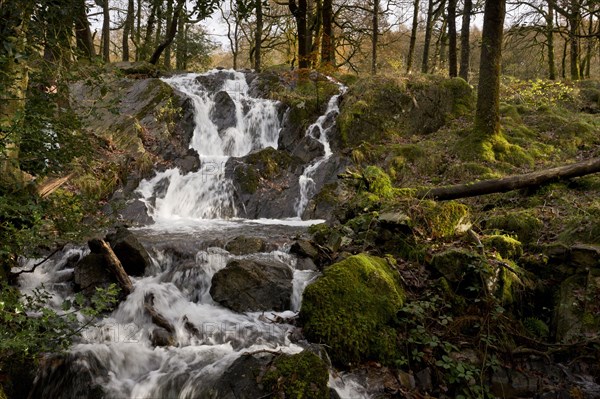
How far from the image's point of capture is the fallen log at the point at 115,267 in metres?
5.29

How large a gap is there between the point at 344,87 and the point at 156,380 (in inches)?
476

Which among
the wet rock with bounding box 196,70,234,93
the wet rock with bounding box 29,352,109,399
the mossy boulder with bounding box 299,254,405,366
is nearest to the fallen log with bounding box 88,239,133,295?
the wet rock with bounding box 29,352,109,399

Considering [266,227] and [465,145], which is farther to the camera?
[465,145]

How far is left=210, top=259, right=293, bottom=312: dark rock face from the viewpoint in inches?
202

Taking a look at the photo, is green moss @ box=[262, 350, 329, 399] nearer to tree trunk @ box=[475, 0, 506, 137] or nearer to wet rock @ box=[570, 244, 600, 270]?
wet rock @ box=[570, 244, 600, 270]

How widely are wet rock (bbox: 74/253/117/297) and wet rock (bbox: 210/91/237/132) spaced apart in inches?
309

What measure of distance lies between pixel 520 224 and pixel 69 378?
593cm

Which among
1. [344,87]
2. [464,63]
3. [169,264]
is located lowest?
[169,264]

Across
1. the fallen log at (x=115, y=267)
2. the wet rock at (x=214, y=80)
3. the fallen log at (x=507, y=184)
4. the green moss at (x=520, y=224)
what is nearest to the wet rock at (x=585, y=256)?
the green moss at (x=520, y=224)

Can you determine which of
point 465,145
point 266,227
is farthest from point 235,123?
point 465,145

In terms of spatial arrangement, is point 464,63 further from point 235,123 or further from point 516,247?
point 516,247

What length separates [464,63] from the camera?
14328 mm

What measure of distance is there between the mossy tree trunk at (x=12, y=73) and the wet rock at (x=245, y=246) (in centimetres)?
345

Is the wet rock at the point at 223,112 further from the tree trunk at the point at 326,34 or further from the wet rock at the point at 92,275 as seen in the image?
the wet rock at the point at 92,275
